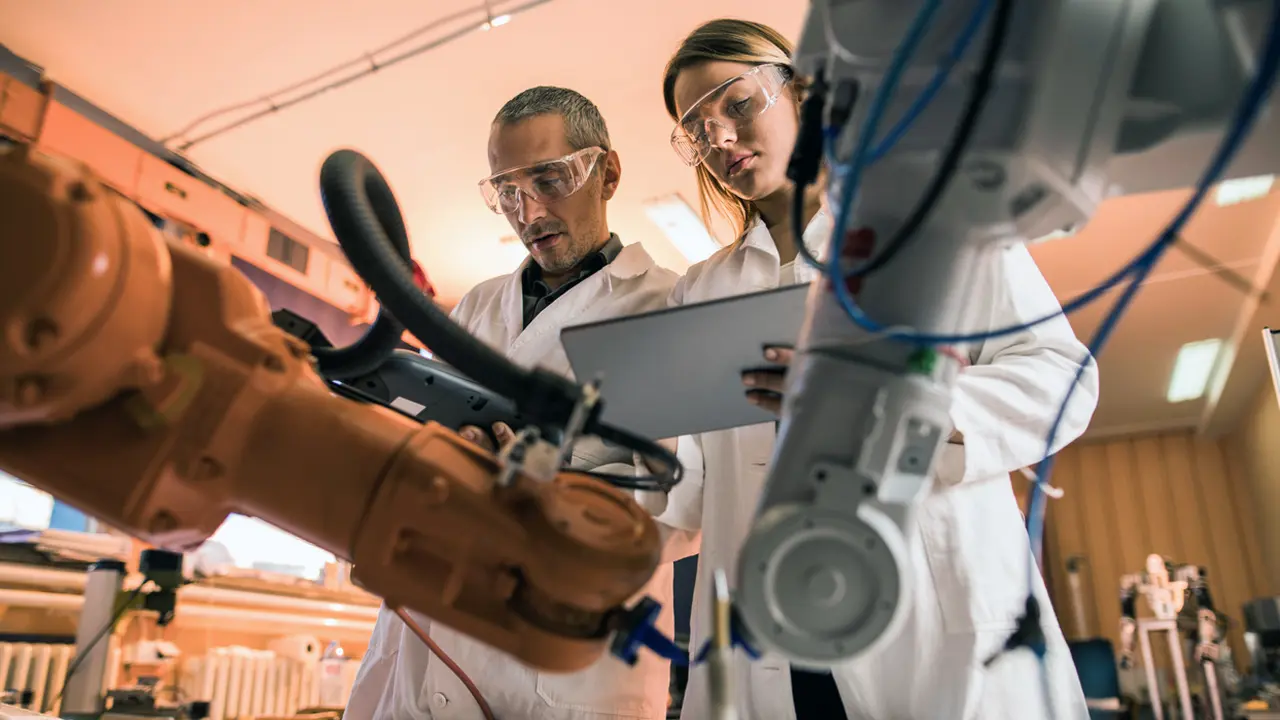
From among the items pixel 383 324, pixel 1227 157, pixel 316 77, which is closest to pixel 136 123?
pixel 316 77

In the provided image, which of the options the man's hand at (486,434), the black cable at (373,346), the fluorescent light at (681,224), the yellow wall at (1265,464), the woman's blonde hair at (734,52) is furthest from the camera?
the yellow wall at (1265,464)

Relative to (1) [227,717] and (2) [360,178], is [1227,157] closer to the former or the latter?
(2) [360,178]

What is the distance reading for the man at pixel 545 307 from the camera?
42.4 inches

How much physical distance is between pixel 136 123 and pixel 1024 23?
12.3 feet

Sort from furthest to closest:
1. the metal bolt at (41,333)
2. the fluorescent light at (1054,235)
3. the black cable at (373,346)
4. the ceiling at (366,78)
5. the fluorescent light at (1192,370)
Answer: the fluorescent light at (1192,370), the ceiling at (366,78), the black cable at (373,346), the fluorescent light at (1054,235), the metal bolt at (41,333)

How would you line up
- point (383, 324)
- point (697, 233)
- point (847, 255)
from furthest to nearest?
1. point (697, 233)
2. point (383, 324)
3. point (847, 255)

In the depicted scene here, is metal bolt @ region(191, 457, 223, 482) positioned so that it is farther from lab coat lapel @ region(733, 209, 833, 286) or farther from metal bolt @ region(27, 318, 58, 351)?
lab coat lapel @ region(733, 209, 833, 286)

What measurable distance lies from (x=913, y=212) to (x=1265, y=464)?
300 inches

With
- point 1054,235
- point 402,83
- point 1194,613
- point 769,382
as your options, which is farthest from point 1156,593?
point 1054,235

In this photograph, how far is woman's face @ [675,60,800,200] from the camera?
130 cm

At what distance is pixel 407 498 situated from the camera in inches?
19.2

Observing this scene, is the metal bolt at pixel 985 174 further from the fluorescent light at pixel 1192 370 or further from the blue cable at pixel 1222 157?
the fluorescent light at pixel 1192 370

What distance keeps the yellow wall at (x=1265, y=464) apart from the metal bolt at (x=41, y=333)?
7202 mm

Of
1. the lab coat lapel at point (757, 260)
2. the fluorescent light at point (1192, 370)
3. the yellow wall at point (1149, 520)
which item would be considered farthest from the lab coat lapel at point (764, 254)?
the yellow wall at point (1149, 520)
